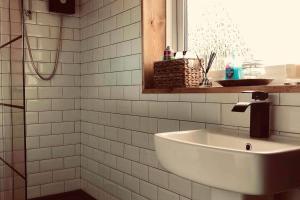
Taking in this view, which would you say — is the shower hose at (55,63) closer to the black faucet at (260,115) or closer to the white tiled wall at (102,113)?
the white tiled wall at (102,113)

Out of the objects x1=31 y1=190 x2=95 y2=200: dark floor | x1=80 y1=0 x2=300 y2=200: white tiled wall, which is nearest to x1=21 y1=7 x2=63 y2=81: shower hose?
x1=80 y1=0 x2=300 y2=200: white tiled wall

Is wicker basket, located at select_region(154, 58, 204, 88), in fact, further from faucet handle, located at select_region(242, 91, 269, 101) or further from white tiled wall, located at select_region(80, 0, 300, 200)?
faucet handle, located at select_region(242, 91, 269, 101)

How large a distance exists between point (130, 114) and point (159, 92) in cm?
36

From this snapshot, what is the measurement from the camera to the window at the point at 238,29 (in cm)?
149

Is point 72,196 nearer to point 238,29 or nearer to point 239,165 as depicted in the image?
point 238,29

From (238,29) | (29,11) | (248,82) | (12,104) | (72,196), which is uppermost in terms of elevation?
(29,11)

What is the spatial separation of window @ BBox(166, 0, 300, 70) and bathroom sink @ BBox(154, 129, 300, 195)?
0.54m

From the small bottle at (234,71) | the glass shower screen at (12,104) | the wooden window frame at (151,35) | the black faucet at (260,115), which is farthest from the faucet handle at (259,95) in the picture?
the glass shower screen at (12,104)

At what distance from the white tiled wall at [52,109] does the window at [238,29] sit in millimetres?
1070

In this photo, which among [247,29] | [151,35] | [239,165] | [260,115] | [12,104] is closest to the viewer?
[239,165]

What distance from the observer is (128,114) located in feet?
7.07

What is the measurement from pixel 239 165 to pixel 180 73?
89cm

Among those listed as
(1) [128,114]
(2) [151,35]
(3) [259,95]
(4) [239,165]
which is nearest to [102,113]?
(1) [128,114]

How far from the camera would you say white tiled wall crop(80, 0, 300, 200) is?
1.50 m
